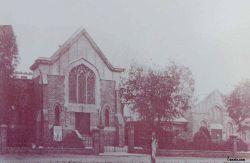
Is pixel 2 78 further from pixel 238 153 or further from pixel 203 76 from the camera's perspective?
pixel 238 153

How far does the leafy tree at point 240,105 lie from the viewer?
9047 millimetres

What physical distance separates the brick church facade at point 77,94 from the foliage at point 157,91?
43 centimetres

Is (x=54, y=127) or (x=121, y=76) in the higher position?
(x=121, y=76)

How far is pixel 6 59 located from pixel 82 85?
2.16 metres

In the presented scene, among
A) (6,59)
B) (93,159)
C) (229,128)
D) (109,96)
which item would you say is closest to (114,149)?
(93,159)

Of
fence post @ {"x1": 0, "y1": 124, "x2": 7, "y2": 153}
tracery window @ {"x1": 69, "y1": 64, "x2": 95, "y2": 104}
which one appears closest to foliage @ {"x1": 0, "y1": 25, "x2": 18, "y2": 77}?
fence post @ {"x1": 0, "y1": 124, "x2": 7, "y2": 153}

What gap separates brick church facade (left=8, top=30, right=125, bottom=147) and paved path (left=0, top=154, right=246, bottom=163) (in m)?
0.41

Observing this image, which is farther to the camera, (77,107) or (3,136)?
(77,107)

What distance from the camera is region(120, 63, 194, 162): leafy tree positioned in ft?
29.0

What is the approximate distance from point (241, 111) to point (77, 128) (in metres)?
2.98

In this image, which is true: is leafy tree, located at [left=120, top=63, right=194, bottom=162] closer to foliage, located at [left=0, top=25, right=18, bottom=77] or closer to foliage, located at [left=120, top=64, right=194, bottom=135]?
foliage, located at [left=120, top=64, right=194, bottom=135]

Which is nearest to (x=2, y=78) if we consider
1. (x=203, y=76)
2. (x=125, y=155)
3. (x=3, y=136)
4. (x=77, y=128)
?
(x=3, y=136)

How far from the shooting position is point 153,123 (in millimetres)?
9008

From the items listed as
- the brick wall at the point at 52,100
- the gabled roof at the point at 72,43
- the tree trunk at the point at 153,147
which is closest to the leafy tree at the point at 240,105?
the tree trunk at the point at 153,147
